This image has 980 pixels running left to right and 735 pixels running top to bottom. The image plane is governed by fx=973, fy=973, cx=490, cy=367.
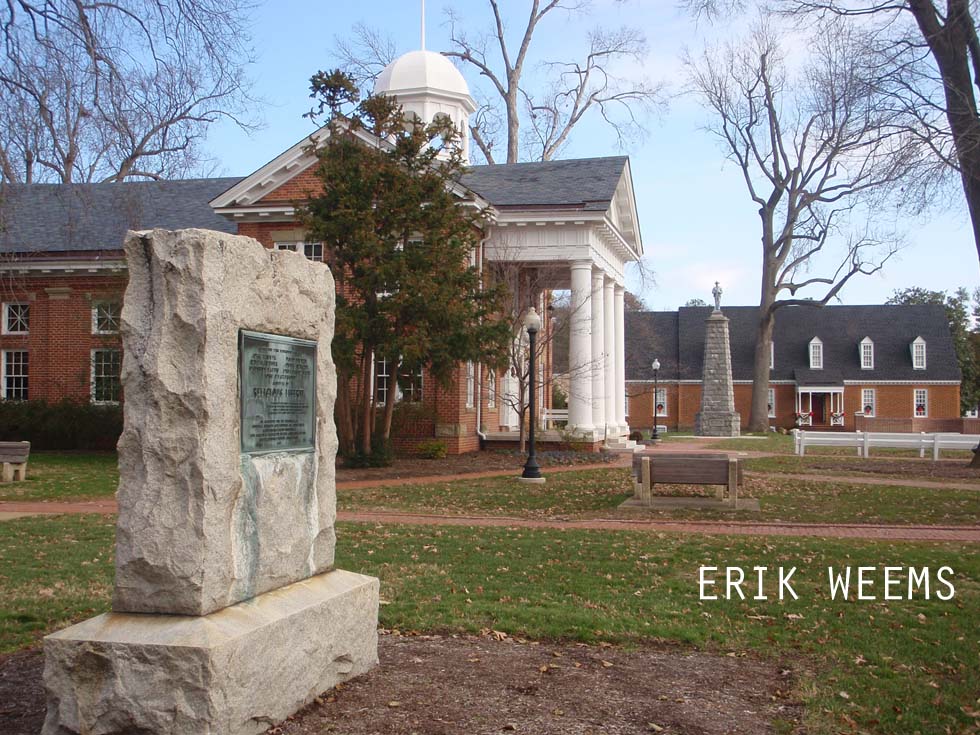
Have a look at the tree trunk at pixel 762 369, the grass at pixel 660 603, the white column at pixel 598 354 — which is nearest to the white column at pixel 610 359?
the white column at pixel 598 354

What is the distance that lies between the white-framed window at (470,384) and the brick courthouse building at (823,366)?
30255mm

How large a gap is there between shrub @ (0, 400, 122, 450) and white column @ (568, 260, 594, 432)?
12.5m

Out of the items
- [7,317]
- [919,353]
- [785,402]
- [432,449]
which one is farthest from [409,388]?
[919,353]

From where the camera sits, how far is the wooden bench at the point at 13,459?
58.9 feet

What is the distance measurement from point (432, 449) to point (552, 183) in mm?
9538

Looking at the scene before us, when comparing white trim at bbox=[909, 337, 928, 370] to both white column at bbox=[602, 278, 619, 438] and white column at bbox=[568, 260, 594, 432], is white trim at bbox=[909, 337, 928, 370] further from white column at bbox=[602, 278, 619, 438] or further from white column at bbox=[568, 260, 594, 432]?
white column at bbox=[568, 260, 594, 432]

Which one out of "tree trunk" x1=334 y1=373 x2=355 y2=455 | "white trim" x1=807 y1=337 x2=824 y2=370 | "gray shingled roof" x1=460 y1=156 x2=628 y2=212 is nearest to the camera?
"tree trunk" x1=334 y1=373 x2=355 y2=455

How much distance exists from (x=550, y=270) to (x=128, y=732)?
2429cm

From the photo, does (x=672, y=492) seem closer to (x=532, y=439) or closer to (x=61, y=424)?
(x=532, y=439)

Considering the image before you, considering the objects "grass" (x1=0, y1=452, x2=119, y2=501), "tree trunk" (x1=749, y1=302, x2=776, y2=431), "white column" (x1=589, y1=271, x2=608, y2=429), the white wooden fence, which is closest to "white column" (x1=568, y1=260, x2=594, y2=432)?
"white column" (x1=589, y1=271, x2=608, y2=429)

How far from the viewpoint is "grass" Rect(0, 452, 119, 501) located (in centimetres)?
1608

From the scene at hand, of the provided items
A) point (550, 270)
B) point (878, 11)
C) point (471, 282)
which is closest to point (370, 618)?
point (471, 282)

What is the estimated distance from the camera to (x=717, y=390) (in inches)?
1761

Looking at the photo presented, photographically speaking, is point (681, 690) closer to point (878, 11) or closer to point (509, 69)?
point (878, 11)
